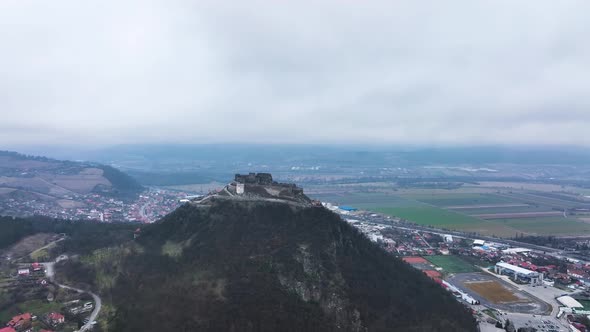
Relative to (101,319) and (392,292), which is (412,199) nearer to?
(392,292)

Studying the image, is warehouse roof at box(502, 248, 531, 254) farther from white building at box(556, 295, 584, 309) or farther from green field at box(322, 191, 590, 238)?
white building at box(556, 295, 584, 309)

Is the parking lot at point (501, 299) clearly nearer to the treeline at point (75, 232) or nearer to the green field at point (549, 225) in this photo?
the green field at point (549, 225)

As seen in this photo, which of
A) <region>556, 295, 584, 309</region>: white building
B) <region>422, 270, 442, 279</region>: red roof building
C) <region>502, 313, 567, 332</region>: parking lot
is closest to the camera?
<region>502, 313, 567, 332</region>: parking lot

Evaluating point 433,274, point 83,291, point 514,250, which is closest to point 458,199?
point 514,250

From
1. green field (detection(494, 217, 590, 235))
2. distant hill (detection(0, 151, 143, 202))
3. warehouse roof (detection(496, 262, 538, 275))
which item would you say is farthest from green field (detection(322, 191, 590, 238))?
distant hill (detection(0, 151, 143, 202))

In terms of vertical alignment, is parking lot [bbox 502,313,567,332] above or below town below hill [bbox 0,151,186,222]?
below

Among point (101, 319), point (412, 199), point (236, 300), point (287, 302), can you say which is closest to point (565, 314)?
point (287, 302)

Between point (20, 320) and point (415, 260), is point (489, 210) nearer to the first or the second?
point (415, 260)
